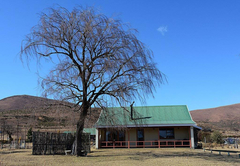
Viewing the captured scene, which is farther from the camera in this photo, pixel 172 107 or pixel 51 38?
pixel 172 107

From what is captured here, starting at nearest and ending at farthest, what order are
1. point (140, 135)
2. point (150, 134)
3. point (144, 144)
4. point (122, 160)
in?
1. point (122, 160)
2. point (144, 144)
3. point (150, 134)
4. point (140, 135)

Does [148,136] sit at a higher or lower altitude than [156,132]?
lower

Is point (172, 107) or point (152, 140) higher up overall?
point (172, 107)

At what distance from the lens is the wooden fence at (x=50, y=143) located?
16.5 m

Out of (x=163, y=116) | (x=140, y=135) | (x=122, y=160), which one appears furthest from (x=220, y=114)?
(x=122, y=160)

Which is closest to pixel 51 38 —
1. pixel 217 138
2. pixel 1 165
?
pixel 1 165

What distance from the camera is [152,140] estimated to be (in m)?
25.1

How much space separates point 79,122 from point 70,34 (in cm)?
534

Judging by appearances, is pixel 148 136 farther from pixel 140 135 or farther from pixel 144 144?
pixel 144 144

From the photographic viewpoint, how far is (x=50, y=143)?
55.9ft

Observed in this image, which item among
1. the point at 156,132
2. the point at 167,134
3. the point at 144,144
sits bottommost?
the point at 144,144

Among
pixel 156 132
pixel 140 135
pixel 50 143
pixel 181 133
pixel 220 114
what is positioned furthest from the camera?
pixel 220 114

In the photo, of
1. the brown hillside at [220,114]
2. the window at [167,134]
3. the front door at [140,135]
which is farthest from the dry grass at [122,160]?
the brown hillside at [220,114]

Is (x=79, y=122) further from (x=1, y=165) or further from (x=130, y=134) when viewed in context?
(x=130, y=134)
